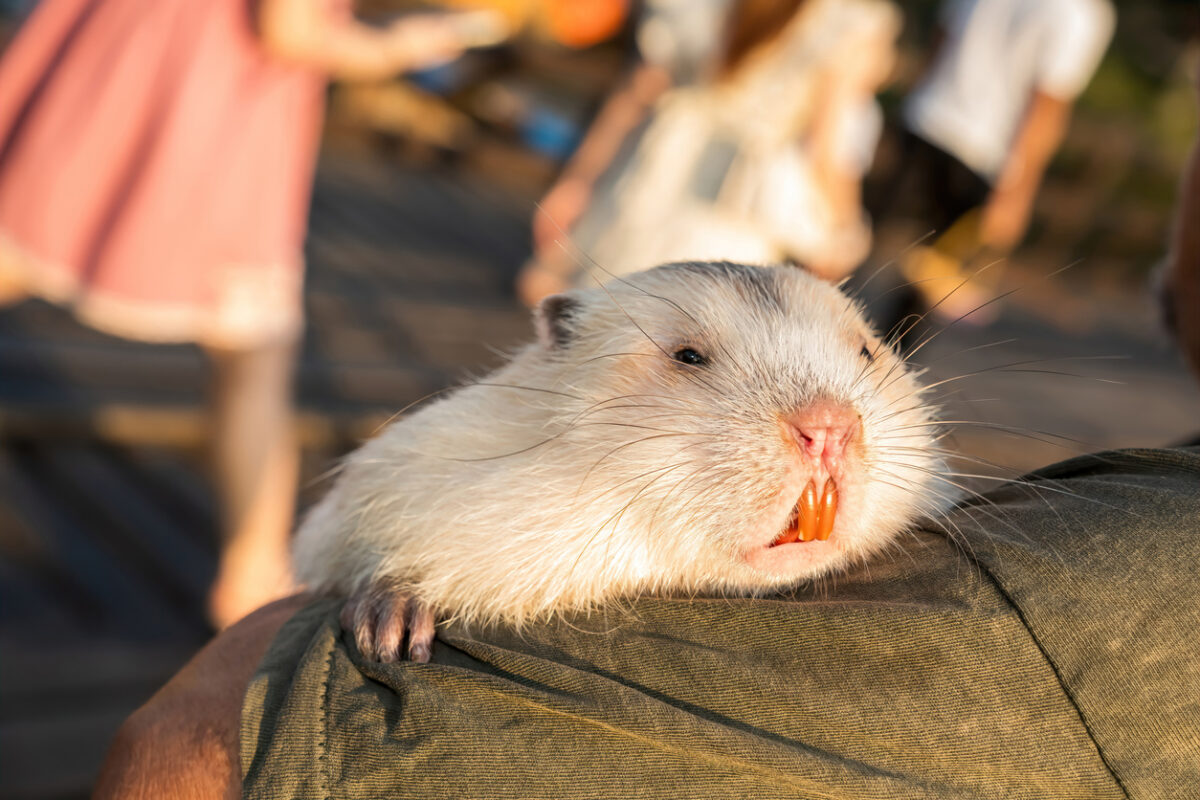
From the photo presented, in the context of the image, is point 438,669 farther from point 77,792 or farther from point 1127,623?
point 77,792

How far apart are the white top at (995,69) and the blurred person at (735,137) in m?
1.74

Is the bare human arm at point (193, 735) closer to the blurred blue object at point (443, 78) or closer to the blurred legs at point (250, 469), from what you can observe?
the blurred legs at point (250, 469)

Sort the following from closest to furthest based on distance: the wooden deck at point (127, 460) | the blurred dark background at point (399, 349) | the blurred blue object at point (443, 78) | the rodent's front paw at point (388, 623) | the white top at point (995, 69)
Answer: the rodent's front paw at point (388, 623) → the wooden deck at point (127, 460) → the blurred dark background at point (399, 349) → the white top at point (995, 69) → the blurred blue object at point (443, 78)

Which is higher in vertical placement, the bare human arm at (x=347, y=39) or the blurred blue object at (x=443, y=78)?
the bare human arm at (x=347, y=39)

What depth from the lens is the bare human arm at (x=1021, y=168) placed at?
208 inches

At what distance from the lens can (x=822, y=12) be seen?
3.58 meters

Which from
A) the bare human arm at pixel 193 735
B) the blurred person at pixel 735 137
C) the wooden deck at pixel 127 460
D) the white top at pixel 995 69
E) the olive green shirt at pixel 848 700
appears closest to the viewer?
the olive green shirt at pixel 848 700

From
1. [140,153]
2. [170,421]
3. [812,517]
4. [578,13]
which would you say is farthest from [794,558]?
[578,13]

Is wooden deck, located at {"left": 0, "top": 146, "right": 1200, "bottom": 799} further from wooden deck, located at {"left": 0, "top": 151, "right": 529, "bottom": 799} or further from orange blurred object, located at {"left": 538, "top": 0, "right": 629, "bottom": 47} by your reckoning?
orange blurred object, located at {"left": 538, "top": 0, "right": 629, "bottom": 47}

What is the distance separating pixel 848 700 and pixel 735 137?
120 inches

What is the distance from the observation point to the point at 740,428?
56.6 inches

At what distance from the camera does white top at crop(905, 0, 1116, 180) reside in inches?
199

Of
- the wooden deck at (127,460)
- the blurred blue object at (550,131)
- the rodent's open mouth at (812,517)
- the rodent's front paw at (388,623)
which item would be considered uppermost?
the rodent's open mouth at (812,517)

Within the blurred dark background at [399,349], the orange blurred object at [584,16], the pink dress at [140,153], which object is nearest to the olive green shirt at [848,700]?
the blurred dark background at [399,349]
